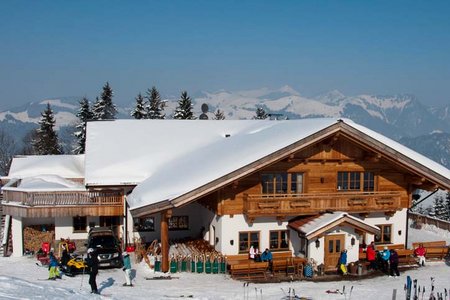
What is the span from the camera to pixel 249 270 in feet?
71.5

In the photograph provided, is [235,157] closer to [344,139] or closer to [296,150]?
[296,150]

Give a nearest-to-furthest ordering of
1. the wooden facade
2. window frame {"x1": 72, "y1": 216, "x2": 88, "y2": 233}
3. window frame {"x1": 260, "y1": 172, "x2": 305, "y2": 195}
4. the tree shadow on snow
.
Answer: the tree shadow on snow
the wooden facade
window frame {"x1": 260, "y1": 172, "x2": 305, "y2": 195}
window frame {"x1": 72, "y1": 216, "x2": 88, "y2": 233}

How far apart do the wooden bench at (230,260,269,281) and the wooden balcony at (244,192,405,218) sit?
2.38m

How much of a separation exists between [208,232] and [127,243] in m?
4.94

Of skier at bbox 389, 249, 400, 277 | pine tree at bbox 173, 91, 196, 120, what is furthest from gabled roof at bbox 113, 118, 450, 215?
pine tree at bbox 173, 91, 196, 120

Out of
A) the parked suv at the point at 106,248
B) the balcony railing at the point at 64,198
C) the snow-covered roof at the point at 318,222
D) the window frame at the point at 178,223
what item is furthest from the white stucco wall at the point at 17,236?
the snow-covered roof at the point at 318,222

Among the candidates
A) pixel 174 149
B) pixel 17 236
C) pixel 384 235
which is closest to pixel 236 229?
pixel 384 235

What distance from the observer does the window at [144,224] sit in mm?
27344

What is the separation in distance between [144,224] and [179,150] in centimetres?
563

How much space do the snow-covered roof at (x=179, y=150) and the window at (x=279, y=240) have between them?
4519mm

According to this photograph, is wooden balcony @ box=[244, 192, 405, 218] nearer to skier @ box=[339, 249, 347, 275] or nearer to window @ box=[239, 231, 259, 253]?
window @ box=[239, 231, 259, 253]

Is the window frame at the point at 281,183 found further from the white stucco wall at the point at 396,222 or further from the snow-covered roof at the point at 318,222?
the white stucco wall at the point at 396,222

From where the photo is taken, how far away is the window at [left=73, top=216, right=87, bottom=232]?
27.6 meters

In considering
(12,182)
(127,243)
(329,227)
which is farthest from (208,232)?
(12,182)
